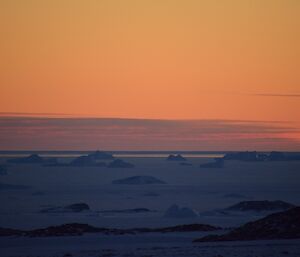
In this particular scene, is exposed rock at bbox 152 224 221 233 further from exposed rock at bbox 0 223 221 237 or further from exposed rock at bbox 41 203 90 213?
exposed rock at bbox 41 203 90 213

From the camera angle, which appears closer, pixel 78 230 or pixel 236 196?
pixel 78 230

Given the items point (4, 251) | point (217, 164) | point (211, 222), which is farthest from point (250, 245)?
point (217, 164)

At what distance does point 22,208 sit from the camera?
86.4 feet

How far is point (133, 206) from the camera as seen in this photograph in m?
27.6

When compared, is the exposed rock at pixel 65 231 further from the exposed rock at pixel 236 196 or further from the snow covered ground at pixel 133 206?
the exposed rock at pixel 236 196

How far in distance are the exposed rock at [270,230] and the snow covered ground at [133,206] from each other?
1.00 metres

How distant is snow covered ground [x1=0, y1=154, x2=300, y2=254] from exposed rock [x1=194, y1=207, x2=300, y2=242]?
3.29 feet

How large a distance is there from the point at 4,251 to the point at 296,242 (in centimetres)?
639

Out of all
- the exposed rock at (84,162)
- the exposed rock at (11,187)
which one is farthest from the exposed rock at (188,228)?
the exposed rock at (84,162)

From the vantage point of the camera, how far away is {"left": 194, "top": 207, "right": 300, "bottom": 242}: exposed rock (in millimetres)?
17172

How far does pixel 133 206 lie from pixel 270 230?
10343 millimetres

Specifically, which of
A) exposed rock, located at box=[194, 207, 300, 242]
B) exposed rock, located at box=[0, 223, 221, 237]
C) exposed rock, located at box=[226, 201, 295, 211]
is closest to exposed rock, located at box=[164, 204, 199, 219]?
exposed rock, located at box=[226, 201, 295, 211]

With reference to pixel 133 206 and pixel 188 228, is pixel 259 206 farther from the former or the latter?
pixel 188 228

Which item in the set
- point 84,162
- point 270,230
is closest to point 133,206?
point 270,230
